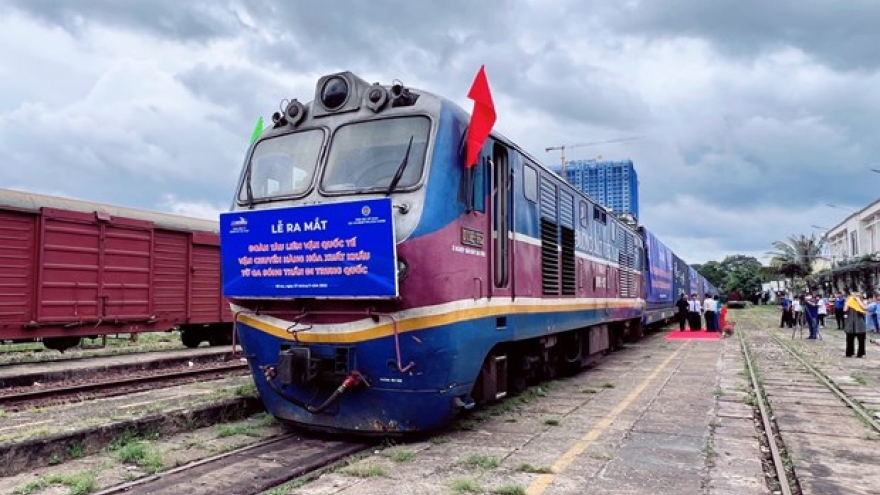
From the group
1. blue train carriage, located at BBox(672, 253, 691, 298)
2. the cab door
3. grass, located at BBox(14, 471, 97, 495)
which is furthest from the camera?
blue train carriage, located at BBox(672, 253, 691, 298)

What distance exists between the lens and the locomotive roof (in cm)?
1157

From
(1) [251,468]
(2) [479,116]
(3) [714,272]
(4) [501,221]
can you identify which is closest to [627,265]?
(4) [501,221]

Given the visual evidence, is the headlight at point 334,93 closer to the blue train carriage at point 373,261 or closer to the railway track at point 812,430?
the blue train carriage at point 373,261

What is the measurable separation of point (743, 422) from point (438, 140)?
4765 mm

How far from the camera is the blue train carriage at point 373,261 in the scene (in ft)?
18.5

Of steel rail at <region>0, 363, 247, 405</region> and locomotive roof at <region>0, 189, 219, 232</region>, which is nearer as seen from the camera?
steel rail at <region>0, 363, 247, 405</region>

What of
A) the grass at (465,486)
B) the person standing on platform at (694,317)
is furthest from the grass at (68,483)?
the person standing on platform at (694,317)

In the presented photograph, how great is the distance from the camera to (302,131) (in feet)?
22.3

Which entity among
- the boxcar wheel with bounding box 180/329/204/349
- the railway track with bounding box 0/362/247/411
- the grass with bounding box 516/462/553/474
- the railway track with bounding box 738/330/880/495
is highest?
the boxcar wheel with bounding box 180/329/204/349

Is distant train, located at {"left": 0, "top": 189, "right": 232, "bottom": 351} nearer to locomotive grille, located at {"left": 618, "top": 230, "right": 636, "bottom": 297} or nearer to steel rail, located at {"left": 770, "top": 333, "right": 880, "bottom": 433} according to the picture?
locomotive grille, located at {"left": 618, "top": 230, "right": 636, "bottom": 297}

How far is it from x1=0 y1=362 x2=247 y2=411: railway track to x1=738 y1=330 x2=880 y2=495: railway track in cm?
822

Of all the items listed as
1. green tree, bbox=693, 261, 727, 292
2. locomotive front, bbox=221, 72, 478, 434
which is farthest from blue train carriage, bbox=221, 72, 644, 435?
green tree, bbox=693, 261, 727, 292

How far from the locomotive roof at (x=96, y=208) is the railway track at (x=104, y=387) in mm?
3475

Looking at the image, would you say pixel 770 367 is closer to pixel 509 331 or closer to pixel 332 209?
Answer: pixel 509 331
